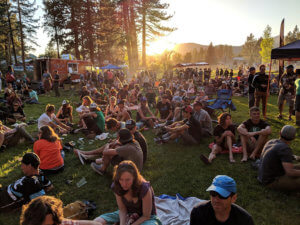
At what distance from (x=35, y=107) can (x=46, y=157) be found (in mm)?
9175

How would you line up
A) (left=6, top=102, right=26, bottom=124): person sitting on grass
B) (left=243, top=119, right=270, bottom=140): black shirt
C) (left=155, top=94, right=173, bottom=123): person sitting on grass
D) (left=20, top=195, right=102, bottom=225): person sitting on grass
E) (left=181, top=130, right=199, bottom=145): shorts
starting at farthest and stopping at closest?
1. (left=6, top=102, right=26, bottom=124): person sitting on grass
2. (left=155, top=94, right=173, bottom=123): person sitting on grass
3. (left=181, top=130, right=199, bottom=145): shorts
4. (left=243, top=119, right=270, bottom=140): black shirt
5. (left=20, top=195, right=102, bottom=225): person sitting on grass

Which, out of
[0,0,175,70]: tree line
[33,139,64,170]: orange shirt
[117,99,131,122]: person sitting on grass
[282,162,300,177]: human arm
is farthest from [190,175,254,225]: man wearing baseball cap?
[0,0,175,70]: tree line

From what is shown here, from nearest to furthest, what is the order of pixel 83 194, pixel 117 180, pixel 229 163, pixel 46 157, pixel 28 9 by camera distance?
pixel 117 180 < pixel 83 194 < pixel 46 157 < pixel 229 163 < pixel 28 9

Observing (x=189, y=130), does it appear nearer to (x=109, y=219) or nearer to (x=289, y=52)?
(x=109, y=219)

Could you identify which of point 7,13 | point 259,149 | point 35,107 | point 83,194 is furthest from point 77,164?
point 7,13

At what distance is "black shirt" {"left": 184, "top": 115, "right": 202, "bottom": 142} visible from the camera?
18.9 feet

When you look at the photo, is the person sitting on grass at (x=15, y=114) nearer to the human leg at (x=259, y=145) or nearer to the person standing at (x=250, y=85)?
the human leg at (x=259, y=145)

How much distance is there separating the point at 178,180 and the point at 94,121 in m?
4.18

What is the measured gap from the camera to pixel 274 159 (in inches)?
134

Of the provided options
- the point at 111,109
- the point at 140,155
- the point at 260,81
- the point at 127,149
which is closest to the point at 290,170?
the point at 140,155

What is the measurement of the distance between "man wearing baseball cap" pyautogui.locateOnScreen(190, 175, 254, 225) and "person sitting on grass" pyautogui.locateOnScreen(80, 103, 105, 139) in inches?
226

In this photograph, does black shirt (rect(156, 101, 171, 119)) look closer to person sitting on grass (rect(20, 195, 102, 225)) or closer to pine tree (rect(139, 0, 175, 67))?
person sitting on grass (rect(20, 195, 102, 225))

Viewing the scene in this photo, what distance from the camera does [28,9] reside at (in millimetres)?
33156

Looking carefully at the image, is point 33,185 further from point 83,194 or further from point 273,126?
point 273,126
